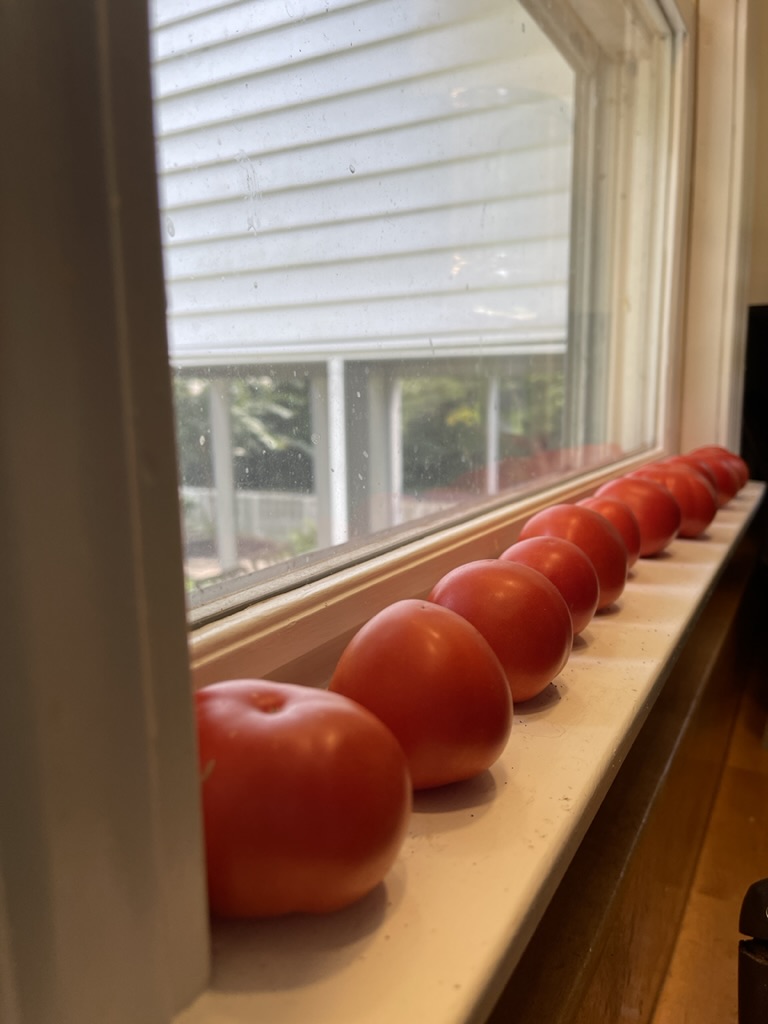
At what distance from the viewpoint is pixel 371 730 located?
11.9 inches

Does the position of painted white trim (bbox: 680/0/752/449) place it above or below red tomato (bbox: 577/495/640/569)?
above

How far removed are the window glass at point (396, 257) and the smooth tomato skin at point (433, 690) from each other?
13 centimetres

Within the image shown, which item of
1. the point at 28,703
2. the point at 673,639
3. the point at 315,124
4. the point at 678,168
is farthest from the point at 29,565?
the point at 678,168

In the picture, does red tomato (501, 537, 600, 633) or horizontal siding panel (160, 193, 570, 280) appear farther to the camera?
horizontal siding panel (160, 193, 570, 280)

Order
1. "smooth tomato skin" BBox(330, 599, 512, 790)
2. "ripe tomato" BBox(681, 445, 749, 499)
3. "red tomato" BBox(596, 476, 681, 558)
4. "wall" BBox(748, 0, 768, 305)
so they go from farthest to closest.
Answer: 1. "wall" BBox(748, 0, 768, 305)
2. "ripe tomato" BBox(681, 445, 749, 499)
3. "red tomato" BBox(596, 476, 681, 558)
4. "smooth tomato skin" BBox(330, 599, 512, 790)

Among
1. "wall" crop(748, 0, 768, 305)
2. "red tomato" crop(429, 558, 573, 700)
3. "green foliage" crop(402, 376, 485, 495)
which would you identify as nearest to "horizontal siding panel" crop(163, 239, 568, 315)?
"green foliage" crop(402, 376, 485, 495)

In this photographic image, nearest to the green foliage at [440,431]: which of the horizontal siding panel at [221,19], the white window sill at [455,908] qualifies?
the horizontal siding panel at [221,19]

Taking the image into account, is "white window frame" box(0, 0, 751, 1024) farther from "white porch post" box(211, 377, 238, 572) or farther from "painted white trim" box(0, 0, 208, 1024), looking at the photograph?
"white porch post" box(211, 377, 238, 572)

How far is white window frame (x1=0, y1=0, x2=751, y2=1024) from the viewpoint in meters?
0.21

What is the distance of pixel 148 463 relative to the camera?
0.24 meters

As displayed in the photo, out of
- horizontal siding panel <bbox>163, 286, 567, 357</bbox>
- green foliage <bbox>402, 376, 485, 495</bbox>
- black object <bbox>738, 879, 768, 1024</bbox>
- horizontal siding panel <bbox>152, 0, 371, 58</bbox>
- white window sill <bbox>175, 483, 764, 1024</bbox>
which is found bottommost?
black object <bbox>738, 879, 768, 1024</bbox>

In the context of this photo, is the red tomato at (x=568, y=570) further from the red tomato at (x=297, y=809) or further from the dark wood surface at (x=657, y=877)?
the red tomato at (x=297, y=809)

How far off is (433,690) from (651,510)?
59 cm

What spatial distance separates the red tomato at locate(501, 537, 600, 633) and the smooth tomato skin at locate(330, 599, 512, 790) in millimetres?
194
